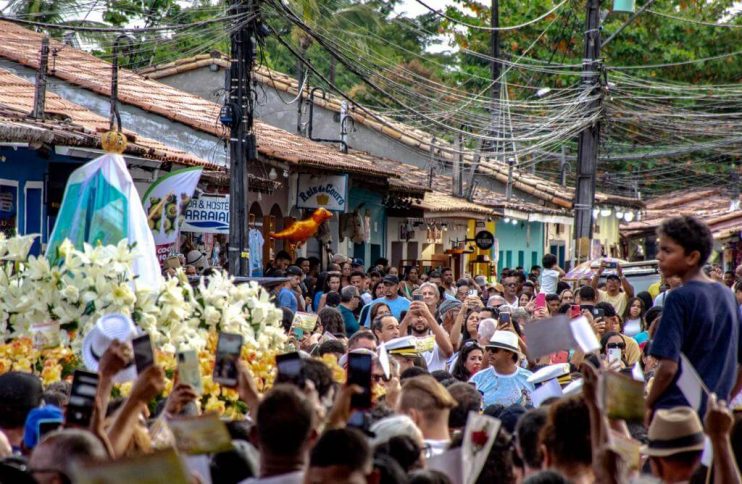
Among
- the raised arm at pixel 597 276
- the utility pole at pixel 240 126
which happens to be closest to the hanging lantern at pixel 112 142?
the utility pole at pixel 240 126

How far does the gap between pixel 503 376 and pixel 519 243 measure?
35.4 meters

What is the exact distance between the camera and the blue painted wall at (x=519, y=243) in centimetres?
4367

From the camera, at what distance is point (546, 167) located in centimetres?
5172

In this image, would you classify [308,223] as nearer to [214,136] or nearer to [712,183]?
[214,136]

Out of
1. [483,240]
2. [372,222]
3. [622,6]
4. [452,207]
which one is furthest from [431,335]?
[483,240]

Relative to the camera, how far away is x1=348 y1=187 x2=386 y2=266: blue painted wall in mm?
30375

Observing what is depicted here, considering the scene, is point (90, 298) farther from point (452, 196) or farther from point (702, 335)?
point (452, 196)

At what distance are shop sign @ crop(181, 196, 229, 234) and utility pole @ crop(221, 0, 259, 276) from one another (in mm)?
3046

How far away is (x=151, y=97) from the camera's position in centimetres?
2525

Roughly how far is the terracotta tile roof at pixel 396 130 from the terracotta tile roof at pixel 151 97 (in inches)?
44.5

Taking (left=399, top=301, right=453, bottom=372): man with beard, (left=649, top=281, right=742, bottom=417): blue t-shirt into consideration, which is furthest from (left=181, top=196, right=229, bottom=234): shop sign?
(left=649, top=281, right=742, bottom=417): blue t-shirt

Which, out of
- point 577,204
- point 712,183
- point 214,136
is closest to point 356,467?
point 214,136

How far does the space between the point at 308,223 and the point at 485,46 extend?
20287 millimetres

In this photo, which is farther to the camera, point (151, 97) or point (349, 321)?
point (151, 97)
